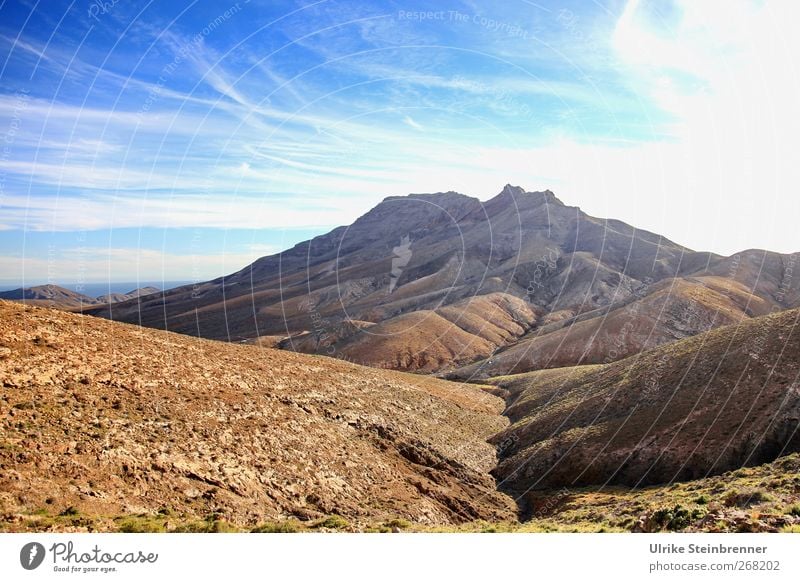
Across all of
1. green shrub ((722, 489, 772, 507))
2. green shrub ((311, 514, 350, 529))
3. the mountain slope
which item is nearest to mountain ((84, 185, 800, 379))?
the mountain slope

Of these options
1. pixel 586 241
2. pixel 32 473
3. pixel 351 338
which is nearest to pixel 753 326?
pixel 32 473

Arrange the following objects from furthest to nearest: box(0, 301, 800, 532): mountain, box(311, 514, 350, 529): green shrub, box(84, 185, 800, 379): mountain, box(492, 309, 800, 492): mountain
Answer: box(84, 185, 800, 379): mountain
box(492, 309, 800, 492): mountain
box(311, 514, 350, 529): green shrub
box(0, 301, 800, 532): mountain

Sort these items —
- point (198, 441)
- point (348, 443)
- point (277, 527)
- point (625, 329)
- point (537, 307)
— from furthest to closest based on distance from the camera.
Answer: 1. point (537, 307)
2. point (625, 329)
3. point (348, 443)
4. point (198, 441)
5. point (277, 527)

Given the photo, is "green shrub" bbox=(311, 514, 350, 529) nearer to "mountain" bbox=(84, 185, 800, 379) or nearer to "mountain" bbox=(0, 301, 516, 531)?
"mountain" bbox=(0, 301, 516, 531)

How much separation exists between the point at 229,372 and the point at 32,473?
52.4 feet

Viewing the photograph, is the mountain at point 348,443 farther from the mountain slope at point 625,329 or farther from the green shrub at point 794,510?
the mountain slope at point 625,329

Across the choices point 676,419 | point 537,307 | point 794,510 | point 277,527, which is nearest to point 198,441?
point 277,527

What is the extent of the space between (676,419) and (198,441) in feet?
103

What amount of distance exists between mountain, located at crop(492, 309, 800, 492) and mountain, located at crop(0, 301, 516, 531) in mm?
4863

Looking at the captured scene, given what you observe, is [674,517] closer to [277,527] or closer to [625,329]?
[277,527]

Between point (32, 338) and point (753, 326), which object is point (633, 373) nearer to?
point (753, 326)

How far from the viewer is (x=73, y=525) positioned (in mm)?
15008

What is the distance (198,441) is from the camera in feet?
77.4

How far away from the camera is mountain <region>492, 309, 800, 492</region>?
29422 millimetres
